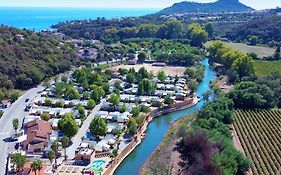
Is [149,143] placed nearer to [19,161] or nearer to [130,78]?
[19,161]

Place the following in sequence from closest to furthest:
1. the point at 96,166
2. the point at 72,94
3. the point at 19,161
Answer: the point at 19,161, the point at 96,166, the point at 72,94

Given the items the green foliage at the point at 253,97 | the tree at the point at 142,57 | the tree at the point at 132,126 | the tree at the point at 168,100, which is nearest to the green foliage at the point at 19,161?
the tree at the point at 132,126

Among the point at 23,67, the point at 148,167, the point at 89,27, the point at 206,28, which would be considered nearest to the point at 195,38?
the point at 206,28

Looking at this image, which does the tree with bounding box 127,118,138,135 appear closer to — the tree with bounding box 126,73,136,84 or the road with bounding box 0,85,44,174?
the road with bounding box 0,85,44,174

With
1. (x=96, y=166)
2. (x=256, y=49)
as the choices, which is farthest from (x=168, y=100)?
(x=256, y=49)

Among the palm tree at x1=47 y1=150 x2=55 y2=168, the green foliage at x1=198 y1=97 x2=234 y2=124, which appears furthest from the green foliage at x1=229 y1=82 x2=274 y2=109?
the palm tree at x1=47 y1=150 x2=55 y2=168

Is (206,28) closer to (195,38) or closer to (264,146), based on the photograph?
(195,38)

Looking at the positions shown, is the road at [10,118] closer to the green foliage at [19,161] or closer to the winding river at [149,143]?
the green foliage at [19,161]
